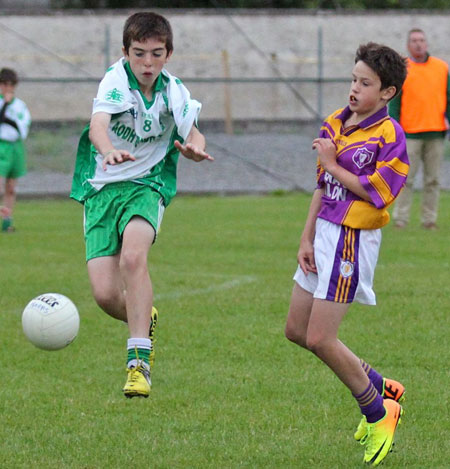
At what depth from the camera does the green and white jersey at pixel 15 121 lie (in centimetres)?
1399

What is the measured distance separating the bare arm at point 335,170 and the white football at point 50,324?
6.36 ft

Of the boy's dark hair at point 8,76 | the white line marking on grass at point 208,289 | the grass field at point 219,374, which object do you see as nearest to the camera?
the grass field at point 219,374

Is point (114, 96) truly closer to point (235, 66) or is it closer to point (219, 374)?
point (219, 374)

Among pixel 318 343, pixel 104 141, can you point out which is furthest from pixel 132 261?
pixel 318 343

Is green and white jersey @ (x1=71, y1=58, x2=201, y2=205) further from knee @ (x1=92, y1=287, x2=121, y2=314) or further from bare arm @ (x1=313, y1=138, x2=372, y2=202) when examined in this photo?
bare arm @ (x1=313, y1=138, x2=372, y2=202)

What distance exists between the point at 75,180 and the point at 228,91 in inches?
724

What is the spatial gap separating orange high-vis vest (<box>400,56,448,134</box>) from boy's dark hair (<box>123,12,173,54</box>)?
8345 millimetres

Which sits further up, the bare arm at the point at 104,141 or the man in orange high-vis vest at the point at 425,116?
the bare arm at the point at 104,141

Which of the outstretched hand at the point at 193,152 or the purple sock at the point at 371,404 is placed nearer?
the purple sock at the point at 371,404

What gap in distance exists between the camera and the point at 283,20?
26.3 meters

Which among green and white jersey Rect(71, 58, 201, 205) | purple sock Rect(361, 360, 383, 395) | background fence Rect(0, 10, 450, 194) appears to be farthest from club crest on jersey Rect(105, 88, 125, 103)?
background fence Rect(0, 10, 450, 194)

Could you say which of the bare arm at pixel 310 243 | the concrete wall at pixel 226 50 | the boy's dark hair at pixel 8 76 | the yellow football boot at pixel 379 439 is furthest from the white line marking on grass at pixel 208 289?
the concrete wall at pixel 226 50

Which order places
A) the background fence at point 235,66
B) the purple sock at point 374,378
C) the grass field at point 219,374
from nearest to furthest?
1. the grass field at point 219,374
2. the purple sock at point 374,378
3. the background fence at point 235,66

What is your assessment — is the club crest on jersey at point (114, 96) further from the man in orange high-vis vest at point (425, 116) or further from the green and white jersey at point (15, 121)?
the green and white jersey at point (15, 121)
